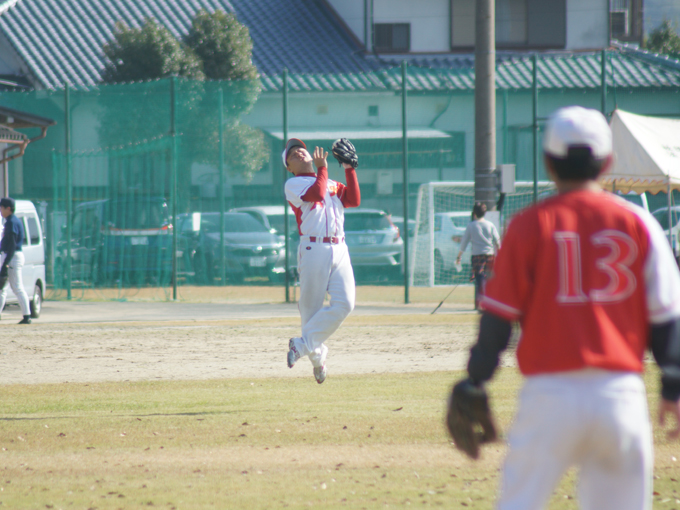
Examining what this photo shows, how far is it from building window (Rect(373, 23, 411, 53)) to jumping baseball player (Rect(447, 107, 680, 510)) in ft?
80.8

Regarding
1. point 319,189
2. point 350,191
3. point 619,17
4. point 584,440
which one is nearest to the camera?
point 584,440

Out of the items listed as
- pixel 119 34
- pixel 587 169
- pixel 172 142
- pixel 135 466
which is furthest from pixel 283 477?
pixel 119 34

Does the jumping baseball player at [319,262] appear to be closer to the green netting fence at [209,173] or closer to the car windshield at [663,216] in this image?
the green netting fence at [209,173]

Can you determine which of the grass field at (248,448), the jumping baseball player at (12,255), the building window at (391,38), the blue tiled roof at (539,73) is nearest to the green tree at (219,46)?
the blue tiled roof at (539,73)

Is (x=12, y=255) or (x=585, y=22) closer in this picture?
(x=12, y=255)

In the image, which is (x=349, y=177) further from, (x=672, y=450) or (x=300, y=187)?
(x=672, y=450)

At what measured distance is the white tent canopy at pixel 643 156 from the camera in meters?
13.1

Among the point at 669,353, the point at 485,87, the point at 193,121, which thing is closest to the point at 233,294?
the point at 193,121

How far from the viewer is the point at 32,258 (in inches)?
568

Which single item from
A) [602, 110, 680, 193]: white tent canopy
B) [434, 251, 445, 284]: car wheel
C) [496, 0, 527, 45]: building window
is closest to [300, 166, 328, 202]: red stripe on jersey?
[602, 110, 680, 193]: white tent canopy

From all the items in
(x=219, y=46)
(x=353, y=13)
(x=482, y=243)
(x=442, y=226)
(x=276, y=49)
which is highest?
(x=353, y=13)

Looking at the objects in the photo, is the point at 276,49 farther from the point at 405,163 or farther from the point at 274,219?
the point at 405,163

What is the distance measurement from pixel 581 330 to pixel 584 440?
12.7 inches

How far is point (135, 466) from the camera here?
17.3 feet
